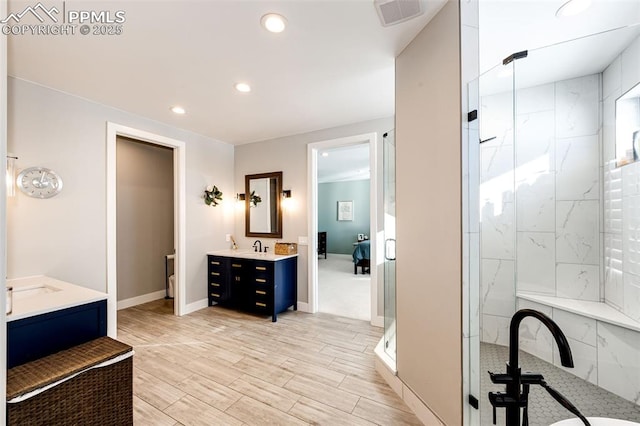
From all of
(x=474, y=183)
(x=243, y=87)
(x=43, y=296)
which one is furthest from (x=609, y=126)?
(x=43, y=296)

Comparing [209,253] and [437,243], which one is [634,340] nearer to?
[437,243]

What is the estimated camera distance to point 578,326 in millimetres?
1900

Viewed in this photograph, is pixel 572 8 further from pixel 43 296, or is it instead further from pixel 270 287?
pixel 43 296

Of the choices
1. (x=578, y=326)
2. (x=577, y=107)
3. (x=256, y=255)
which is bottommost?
(x=578, y=326)

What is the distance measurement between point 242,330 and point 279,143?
2.79 meters

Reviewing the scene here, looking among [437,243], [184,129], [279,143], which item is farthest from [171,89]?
[437,243]

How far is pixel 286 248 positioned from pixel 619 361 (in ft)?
10.9

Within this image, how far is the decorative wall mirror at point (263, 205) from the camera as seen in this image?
13.3 ft

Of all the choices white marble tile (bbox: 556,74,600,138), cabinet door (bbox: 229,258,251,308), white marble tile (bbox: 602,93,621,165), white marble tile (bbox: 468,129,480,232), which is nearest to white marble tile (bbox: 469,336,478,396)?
white marble tile (bbox: 468,129,480,232)

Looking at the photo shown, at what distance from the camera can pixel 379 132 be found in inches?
131

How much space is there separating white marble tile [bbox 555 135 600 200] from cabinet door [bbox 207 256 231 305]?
397cm

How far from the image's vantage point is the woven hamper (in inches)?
48.2

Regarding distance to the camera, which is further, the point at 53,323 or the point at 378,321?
the point at 378,321

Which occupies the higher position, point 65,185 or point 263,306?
point 65,185
